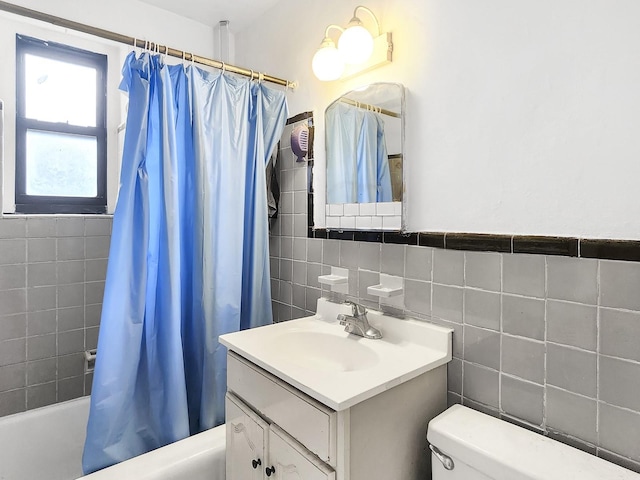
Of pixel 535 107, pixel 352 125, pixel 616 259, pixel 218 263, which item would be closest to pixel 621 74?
pixel 535 107

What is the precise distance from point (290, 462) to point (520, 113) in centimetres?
116

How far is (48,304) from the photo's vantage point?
5.95ft

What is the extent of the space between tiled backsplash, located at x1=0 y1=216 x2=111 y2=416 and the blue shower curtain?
0.71 metres

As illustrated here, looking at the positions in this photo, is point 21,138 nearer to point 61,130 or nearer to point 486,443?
point 61,130

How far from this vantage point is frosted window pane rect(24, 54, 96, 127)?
1.91 meters

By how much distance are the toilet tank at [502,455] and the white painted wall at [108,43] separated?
203cm

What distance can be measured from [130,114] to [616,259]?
5.22 feet

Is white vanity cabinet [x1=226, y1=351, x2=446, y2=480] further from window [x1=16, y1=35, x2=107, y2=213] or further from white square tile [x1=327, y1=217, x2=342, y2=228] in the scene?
window [x1=16, y1=35, x2=107, y2=213]

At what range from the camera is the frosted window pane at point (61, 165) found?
6.30 ft

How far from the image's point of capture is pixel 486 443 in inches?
36.0

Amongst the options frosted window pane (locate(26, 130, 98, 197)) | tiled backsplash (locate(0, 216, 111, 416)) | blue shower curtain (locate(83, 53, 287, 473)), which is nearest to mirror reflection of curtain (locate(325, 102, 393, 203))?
blue shower curtain (locate(83, 53, 287, 473))

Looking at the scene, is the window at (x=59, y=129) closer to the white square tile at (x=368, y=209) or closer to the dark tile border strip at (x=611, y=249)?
the white square tile at (x=368, y=209)

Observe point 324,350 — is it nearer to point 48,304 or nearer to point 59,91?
point 48,304

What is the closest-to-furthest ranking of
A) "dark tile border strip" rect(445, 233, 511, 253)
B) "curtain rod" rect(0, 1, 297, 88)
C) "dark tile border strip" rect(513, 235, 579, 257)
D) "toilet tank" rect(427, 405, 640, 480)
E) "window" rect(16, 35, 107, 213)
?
"toilet tank" rect(427, 405, 640, 480)
"dark tile border strip" rect(513, 235, 579, 257)
"dark tile border strip" rect(445, 233, 511, 253)
"curtain rod" rect(0, 1, 297, 88)
"window" rect(16, 35, 107, 213)
